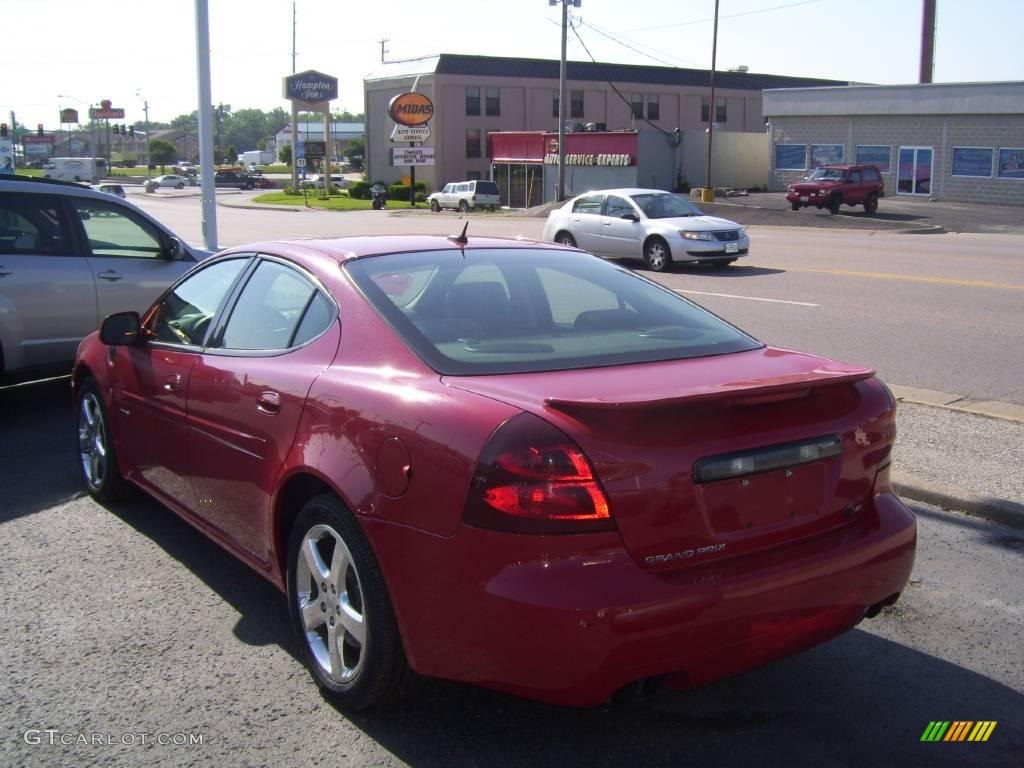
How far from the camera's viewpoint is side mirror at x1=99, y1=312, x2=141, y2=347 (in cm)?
520

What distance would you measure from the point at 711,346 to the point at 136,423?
2.87 meters

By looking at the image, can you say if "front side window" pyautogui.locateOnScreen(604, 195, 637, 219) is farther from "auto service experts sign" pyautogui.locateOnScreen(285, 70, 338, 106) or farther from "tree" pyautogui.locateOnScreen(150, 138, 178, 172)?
"tree" pyautogui.locateOnScreen(150, 138, 178, 172)

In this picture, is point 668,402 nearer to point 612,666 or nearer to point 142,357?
point 612,666

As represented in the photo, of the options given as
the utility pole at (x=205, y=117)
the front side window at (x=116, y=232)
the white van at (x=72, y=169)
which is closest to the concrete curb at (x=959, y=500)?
the front side window at (x=116, y=232)

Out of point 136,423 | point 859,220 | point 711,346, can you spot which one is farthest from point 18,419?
point 859,220

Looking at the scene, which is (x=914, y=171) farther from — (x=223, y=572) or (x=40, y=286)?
(x=223, y=572)

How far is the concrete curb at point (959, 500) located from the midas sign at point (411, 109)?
59.9 meters

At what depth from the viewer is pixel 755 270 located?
19.5 metres

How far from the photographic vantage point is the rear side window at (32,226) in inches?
327

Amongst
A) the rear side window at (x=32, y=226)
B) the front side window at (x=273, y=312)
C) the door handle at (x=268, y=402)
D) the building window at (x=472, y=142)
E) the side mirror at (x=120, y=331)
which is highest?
the building window at (x=472, y=142)

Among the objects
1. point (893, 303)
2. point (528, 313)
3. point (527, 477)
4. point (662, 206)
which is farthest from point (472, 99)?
point (527, 477)

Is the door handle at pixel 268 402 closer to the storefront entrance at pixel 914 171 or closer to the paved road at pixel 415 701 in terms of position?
the paved road at pixel 415 701

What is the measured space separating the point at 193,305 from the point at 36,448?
299 centimetres

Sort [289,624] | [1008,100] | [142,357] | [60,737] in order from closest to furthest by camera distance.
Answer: [60,737] < [289,624] < [142,357] < [1008,100]
